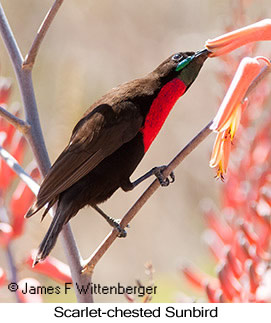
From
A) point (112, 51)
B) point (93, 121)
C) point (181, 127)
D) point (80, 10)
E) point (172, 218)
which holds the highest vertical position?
point (93, 121)

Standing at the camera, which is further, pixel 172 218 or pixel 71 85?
pixel 172 218

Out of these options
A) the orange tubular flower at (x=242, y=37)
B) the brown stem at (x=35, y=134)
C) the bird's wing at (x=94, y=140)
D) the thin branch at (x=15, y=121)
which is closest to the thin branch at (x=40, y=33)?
the brown stem at (x=35, y=134)

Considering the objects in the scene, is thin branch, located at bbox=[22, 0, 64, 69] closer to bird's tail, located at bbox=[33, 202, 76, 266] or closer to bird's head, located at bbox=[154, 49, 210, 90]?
bird's tail, located at bbox=[33, 202, 76, 266]

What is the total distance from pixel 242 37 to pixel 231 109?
0.22m

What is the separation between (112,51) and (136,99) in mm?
3412

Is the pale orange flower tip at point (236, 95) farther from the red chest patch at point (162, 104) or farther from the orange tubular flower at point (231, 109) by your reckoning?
the red chest patch at point (162, 104)

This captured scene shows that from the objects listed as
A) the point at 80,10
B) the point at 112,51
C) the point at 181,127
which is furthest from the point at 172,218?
the point at 80,10

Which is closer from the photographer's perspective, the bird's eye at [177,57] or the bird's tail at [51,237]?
the bird's tail at [51,237]

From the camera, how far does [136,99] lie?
7.93 ft

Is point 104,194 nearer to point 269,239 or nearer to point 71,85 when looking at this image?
point 269,239

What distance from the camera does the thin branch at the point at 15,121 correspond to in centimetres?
179

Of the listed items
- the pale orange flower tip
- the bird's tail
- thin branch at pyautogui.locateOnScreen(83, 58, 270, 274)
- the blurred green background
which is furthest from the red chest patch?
the blurred green background

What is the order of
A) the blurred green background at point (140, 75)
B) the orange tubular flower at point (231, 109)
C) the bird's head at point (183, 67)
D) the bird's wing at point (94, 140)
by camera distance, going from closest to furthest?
1. the orange tubular flower at point (231, 109)
2. the bird's wing at point (94, 140)
3. the bird's head at point (183, 67)
4. the blurred green background at point (140, 75)

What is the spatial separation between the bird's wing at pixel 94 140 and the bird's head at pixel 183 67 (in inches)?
7.0
